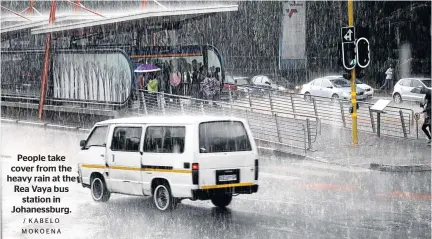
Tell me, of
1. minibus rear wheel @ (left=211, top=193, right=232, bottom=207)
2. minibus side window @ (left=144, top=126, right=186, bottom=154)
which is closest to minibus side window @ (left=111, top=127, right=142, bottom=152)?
minibus side window @ (left=144, top=126, right=186, bottom=154)

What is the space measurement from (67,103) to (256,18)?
29.4 meters

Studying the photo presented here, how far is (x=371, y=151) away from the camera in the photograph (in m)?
18.3

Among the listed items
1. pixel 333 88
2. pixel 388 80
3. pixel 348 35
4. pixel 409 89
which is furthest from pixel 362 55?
pixel 388 80

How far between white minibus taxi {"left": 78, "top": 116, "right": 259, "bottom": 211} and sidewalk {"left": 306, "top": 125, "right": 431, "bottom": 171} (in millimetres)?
5943

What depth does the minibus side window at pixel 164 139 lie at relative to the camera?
10914 mm

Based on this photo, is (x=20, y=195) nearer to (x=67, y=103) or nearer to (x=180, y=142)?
(x=180, y=142)

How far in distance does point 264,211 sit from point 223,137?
118cm

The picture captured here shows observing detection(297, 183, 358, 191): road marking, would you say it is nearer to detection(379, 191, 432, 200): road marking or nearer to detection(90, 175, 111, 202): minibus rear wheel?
detection(379, 191, 432, 200): road marking

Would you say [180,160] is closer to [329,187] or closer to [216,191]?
[216,191]

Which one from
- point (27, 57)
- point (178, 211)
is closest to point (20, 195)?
point (178, 211)

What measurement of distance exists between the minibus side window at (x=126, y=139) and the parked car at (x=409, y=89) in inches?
870

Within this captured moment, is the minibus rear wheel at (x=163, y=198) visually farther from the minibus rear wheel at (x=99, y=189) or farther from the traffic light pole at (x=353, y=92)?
the traffic light pole at (x=353, y=92)

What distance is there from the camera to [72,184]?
12.6m

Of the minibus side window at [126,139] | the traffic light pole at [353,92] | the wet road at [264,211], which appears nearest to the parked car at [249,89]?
the traffic light pole at [353,92]
